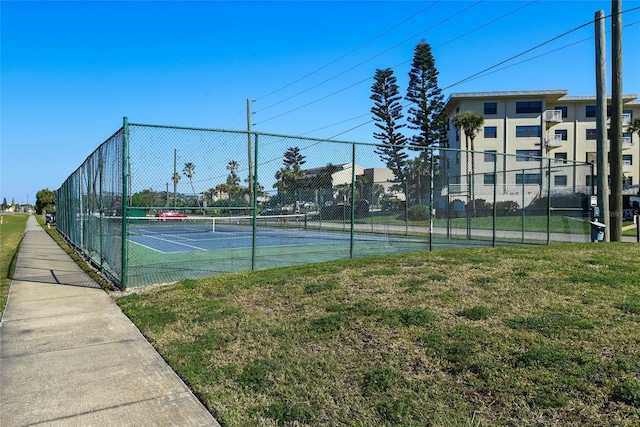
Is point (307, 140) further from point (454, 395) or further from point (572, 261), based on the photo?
point (454, 395)

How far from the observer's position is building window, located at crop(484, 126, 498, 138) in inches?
1877

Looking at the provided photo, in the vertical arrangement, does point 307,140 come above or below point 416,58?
below

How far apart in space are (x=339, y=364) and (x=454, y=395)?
1.06 meters

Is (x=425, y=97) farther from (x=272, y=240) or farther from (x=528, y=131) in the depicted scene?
(x=272, y=240)

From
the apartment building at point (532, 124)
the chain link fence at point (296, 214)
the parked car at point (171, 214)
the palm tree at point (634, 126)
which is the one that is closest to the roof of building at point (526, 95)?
the apartment building at point (532, 124)

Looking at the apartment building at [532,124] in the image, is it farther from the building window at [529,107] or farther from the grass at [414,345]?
the grass at [414,345]

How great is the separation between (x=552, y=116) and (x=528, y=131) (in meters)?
2.63

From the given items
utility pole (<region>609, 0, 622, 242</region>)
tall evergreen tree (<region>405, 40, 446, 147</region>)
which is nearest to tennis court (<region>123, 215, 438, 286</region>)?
utility pole (<region>609, 0, 622, 242</region>)

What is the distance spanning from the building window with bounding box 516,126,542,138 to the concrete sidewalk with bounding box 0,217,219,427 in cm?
4815

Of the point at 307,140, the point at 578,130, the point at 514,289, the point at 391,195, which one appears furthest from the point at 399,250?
the point at 578,130

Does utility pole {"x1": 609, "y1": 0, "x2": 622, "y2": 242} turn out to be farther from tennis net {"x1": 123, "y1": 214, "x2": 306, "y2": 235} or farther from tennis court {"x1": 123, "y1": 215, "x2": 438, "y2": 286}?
tennis net {"x1": 123, "y1": 214, "x2": 306, "y2": 235}

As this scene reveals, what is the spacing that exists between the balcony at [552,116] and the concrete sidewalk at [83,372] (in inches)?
Answer: 1931

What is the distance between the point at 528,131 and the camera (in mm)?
47500

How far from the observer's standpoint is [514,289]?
5750 mm
